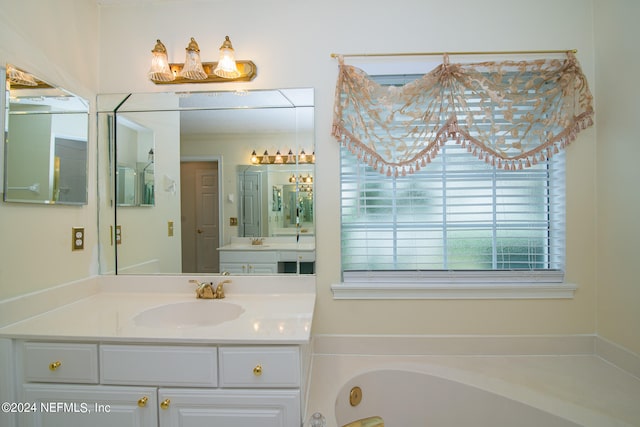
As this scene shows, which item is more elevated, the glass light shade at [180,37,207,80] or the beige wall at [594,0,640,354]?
the glass light shade at [180,37,207,80]

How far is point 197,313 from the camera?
1.50 m

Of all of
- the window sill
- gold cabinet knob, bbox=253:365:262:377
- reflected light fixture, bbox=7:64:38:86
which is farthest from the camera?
the window sill

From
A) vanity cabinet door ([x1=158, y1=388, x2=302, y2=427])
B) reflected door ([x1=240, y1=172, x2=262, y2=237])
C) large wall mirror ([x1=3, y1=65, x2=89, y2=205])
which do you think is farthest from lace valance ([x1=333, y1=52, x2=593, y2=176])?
large wall mirror ([x1=3, y1=65, x2=89, y2=205])

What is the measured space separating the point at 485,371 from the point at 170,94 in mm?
2231

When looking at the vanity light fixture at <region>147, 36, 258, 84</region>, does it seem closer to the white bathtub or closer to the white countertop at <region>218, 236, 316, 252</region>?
the white countertop at <region>218, 236, 316, 252</region>

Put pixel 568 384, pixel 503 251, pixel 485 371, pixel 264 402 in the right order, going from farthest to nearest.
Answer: pixel 503 251 < pixel 485 371 < pixel 568 384 < pixel 264 402

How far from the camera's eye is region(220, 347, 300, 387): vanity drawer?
1.06 m

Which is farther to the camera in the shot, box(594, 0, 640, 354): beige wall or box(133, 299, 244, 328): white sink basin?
box(133, 299, 244, 328): white sink basin

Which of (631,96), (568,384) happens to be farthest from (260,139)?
(568,384)

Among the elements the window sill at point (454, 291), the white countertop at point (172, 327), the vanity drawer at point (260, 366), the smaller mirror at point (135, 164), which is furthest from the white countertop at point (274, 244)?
the vanity drawer at point (260, 366)

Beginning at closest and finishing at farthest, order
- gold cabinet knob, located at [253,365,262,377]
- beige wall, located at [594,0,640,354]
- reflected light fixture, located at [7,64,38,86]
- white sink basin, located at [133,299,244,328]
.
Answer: gold cabinet knob, located at [253,365,262,377] → reflected light fixture, located at [7,64,38,86] → beige wall, located at [594,0,640,354] → white sink basin, located at [133,299,244,328]

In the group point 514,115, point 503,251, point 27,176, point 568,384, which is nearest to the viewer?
point 27,176

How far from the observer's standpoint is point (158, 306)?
4.70 feet

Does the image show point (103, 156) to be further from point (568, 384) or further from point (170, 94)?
point (568, 384)
